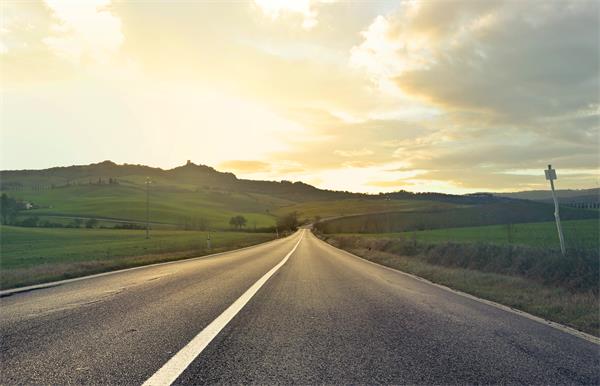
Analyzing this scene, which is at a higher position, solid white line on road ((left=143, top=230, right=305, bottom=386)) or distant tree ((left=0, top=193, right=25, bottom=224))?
distant tree ((left=0, top=193, right=25, bottom=224))

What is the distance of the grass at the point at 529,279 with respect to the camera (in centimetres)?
879

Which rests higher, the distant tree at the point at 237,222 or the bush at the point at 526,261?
the distant tree at the point at 237,222

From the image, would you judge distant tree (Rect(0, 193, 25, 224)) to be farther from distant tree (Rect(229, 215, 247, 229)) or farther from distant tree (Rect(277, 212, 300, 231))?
distant tree (Rect(277, 212, 300, 231))

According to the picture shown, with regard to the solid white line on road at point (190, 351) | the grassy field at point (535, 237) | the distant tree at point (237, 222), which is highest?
the distant tree at point (237, 222)

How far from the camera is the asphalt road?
4.06m

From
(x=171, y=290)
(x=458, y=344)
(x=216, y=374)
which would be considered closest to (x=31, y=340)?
(x=216, y=374)

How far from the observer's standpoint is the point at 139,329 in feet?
18.8

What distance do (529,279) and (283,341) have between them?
37.7ft

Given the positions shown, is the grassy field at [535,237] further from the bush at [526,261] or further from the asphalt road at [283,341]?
the asphalt road at [283,341]

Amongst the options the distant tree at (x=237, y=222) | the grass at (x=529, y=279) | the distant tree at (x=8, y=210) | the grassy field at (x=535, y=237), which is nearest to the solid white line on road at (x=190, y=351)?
the grass at (x=529, y=279)

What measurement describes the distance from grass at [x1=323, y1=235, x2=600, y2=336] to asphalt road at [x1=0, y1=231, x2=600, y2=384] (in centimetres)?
138

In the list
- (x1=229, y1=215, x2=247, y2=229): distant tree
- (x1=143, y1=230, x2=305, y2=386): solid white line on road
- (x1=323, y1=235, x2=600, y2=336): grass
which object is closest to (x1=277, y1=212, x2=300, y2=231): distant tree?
(x1=229, y1=215, x2=247, y2=229): distant tree

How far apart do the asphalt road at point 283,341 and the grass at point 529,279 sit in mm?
1381

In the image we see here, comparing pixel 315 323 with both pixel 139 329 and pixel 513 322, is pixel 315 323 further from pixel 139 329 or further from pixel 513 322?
pixel 513 322
